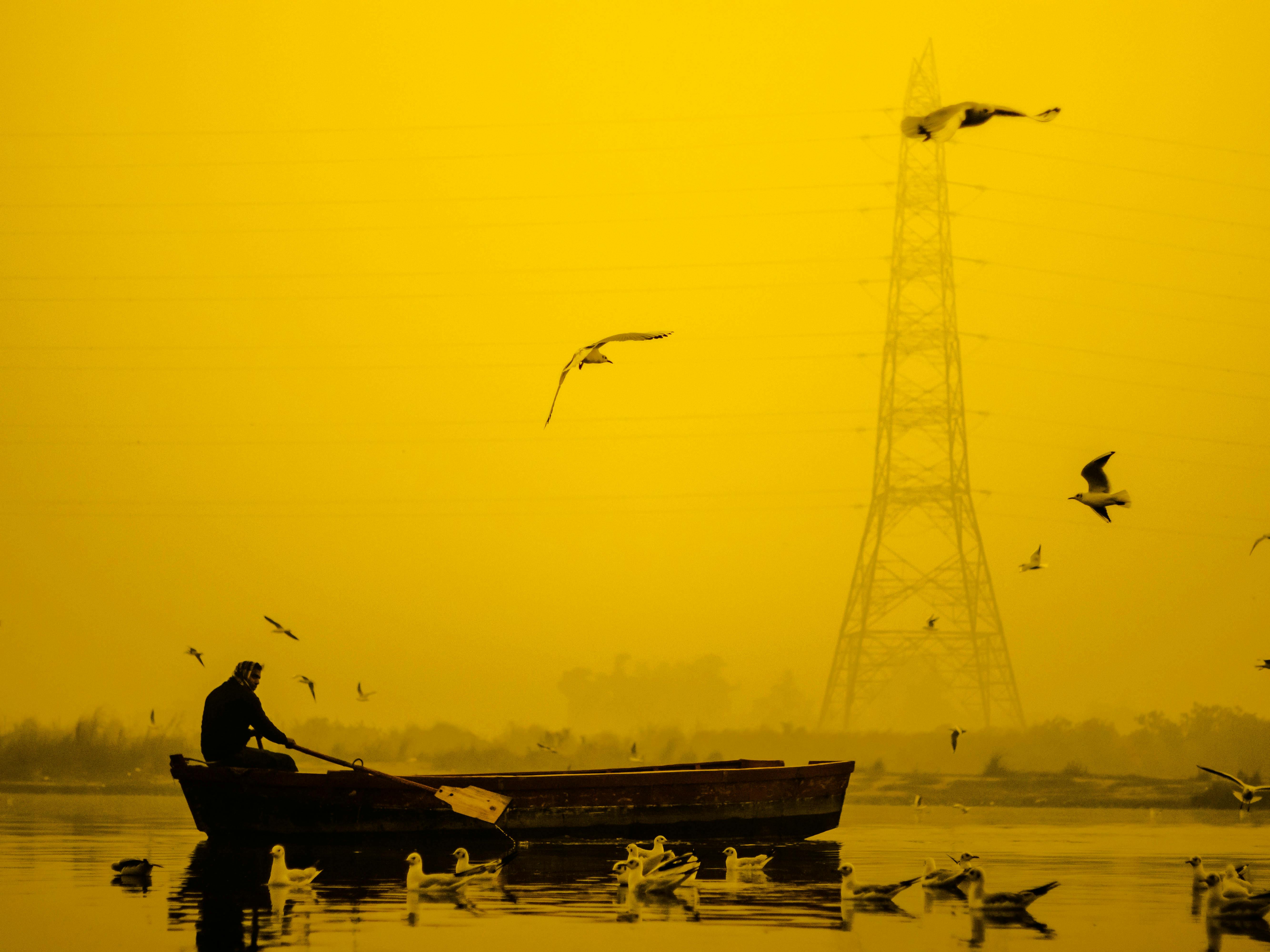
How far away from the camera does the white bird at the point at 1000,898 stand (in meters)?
12.1

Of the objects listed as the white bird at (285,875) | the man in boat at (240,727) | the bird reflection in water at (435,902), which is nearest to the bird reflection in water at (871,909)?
the bird reflection in water at (435,902)

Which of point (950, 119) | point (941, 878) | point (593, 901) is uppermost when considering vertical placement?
point (950, 119)

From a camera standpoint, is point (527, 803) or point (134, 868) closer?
point (134, 868)

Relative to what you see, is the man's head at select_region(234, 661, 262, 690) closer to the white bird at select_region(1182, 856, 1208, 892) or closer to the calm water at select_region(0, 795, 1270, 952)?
the calm water at select_region(0, 795, 1270, 952)

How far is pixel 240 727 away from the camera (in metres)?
17.2

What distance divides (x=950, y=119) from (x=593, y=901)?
698 cm

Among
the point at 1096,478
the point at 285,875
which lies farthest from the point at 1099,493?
the point at 285,875

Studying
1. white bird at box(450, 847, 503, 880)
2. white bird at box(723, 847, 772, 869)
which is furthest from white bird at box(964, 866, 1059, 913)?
white bird at box(450, 847, 503, 880)

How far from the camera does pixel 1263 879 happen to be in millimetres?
14312

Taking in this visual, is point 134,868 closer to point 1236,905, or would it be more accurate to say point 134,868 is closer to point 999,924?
point 999,924

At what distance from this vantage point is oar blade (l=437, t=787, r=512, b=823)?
1716cm

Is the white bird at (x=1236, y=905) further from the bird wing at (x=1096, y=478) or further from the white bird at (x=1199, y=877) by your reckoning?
the bird wing at (x=1096, y=478)

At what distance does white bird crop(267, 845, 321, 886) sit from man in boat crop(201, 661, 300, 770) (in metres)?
2.98

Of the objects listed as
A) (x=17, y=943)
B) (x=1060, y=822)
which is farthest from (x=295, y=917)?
(x=1060, y=822)
